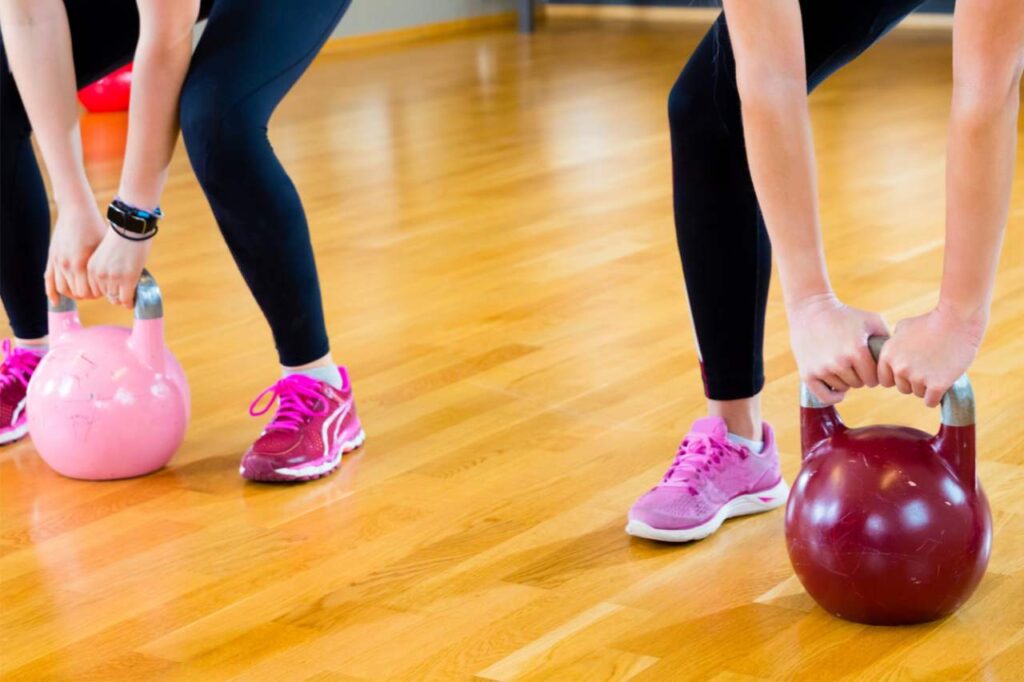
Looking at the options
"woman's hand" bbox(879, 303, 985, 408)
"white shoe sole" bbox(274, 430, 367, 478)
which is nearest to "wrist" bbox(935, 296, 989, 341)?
"woman's hand" bbox(879, 303, 985, 408)

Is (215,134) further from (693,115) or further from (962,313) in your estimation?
(962,313)

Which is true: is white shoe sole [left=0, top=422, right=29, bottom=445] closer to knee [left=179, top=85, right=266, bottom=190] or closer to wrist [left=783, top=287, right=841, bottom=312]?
knee [left=179, top=85, right=266, bottom=190]

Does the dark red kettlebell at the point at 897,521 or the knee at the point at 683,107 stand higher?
the knee at the point at 683,107

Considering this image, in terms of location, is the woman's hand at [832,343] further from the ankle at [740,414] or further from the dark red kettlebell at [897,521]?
the ankle at [740,414]

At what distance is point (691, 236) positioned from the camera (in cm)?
162

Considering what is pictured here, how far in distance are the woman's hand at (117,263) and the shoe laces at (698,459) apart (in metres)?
0.65

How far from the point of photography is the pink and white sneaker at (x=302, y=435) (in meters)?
1.85

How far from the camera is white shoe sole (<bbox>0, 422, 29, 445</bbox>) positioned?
202 cm

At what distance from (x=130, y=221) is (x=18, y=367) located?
0.40 m

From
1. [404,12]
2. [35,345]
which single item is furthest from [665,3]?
[35,345]

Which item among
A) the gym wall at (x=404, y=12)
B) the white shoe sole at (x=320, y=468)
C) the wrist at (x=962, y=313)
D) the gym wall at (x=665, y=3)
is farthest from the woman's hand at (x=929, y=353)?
the gym wall at (x=665, y=3)

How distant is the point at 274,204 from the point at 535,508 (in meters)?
0.47

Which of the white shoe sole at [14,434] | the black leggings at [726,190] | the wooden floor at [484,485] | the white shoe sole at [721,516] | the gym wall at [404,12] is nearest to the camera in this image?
the wooden floor at [484,485]

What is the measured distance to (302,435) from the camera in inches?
73.5
